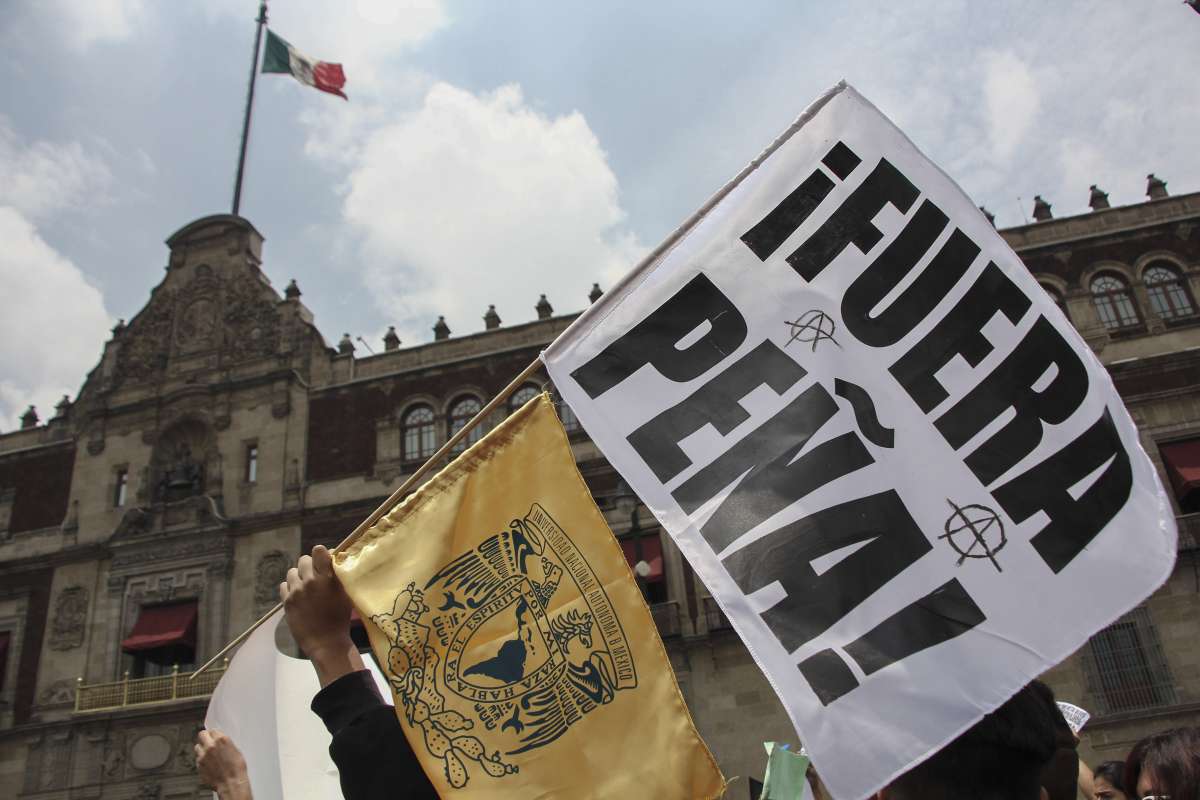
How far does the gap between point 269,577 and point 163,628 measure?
2.76 metres

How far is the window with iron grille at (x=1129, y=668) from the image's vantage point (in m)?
18.3

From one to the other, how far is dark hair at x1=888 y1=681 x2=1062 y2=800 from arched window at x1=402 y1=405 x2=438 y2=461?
71.7ft

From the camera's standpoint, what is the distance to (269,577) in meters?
22.8

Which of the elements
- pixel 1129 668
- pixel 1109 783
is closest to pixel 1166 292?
pixel 1129 668

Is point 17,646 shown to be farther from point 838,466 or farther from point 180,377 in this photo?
point 838,466

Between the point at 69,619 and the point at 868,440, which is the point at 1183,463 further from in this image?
the point at 69,619

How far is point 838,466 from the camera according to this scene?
11.3 feet

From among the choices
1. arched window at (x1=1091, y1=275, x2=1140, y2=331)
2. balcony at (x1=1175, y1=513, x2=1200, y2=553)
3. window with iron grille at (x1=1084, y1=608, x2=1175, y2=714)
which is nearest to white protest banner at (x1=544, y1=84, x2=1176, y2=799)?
window with iron grille at (x1=1084, y1=608, x2=1175, y2=714)

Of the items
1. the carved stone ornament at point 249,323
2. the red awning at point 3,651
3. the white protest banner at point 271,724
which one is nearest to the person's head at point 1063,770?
the white protest banner at point 271,724

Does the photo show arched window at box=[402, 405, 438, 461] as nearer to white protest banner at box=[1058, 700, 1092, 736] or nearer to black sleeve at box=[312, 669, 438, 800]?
white protest banner at box=[1058, 700, 1092, 736]

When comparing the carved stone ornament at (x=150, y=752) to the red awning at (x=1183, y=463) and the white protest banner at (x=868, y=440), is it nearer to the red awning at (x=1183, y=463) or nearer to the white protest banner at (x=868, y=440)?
the white protest banner at (x=868, y=440)

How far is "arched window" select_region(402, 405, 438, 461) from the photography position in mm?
24000

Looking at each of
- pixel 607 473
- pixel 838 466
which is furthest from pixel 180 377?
pixel 838 466

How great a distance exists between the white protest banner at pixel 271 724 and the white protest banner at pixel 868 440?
2491 millimetres
